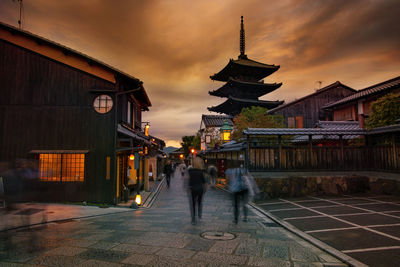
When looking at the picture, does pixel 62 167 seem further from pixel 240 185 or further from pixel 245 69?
pixel 245 69

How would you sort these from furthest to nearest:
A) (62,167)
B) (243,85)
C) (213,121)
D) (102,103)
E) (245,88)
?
(213,121), (245,88), (243,85), (102,103), (62,167)

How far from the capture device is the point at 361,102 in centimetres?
2383

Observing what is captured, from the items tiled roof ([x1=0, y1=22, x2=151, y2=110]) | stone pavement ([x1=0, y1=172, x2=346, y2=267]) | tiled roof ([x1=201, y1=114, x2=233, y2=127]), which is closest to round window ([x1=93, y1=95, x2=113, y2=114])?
tiled roof ([x1=0, y1=22, x2=151, y2=110])

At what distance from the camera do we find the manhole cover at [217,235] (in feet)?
21.6

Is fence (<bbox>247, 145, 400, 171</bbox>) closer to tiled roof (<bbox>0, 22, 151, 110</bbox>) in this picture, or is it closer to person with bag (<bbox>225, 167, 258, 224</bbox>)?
person with bag (<bbox>225, 167, 258, 224</bbox>)

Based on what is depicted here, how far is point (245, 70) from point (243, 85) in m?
2.57

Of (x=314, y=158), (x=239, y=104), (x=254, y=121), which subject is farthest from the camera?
(x=239, y=104)

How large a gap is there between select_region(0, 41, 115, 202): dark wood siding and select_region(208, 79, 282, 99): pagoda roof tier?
84.5 feet

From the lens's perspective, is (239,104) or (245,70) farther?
(245,70)

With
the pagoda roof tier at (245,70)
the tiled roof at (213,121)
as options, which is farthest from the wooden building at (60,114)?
the tiled roof at (213,121)

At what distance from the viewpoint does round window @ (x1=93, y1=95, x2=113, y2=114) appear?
44.8ft

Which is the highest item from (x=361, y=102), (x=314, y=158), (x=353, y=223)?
(x=361, y=102)

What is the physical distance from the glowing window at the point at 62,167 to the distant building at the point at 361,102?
72.6ft

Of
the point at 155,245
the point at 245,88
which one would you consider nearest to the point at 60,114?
the point at 155,245
